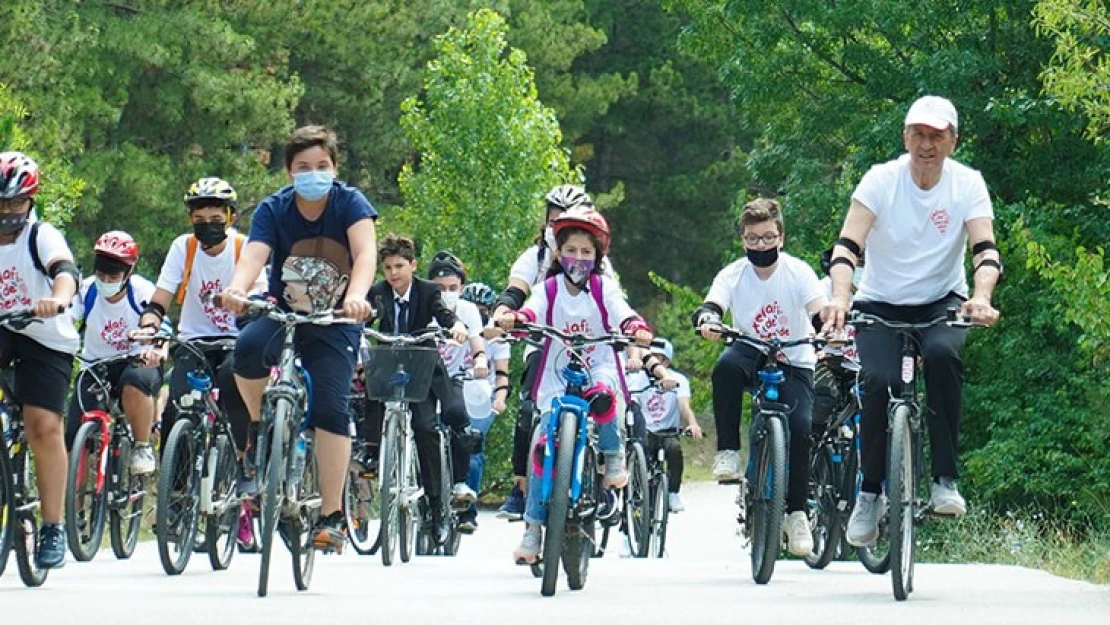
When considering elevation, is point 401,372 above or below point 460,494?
above

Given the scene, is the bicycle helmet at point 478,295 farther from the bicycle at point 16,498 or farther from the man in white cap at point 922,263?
the man in white cap at point 922,263

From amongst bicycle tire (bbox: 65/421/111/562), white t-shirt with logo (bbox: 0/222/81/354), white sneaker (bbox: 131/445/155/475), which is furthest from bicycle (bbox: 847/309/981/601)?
white sneaker (bbox: 131/445/155/475)

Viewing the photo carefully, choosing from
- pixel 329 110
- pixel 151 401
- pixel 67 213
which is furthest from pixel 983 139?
pixel 329 110

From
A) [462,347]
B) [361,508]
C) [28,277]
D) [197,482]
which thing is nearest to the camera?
[28,277]

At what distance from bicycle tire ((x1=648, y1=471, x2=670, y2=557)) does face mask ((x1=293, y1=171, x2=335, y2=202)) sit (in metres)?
7.18

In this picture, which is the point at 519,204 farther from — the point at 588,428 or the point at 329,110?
the point at 588,428

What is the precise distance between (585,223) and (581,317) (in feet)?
1.67

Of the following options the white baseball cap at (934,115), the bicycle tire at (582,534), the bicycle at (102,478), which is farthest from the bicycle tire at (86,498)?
the white baseball cap at (934,115)

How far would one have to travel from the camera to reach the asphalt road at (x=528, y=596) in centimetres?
979

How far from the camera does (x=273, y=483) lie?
10.7 meters

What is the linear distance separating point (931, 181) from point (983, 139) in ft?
50.8

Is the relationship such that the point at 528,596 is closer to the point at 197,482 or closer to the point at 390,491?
the point at 197,482

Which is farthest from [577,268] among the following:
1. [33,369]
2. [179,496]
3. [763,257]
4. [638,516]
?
[638,516]

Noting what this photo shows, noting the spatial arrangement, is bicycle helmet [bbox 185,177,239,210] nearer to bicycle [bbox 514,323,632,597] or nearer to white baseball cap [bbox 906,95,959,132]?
bicycle [bbox 514,323,632,597]
